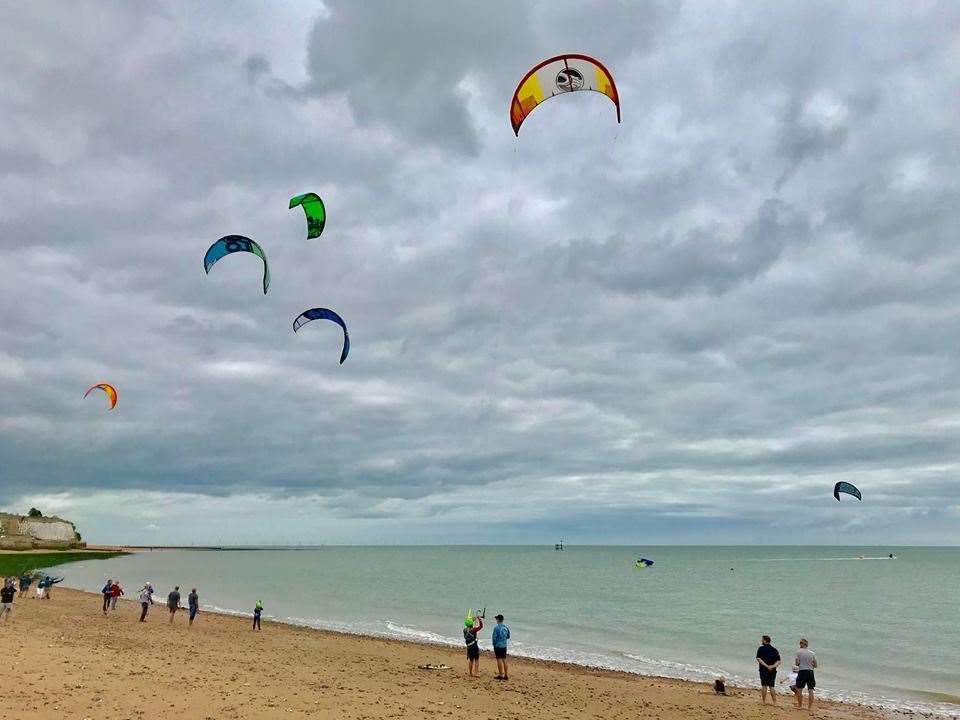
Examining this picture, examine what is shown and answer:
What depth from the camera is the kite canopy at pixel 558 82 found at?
13.0 m

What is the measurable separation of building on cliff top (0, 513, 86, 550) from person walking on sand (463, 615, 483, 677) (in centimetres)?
9664

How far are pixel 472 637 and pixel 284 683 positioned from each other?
4615 millimetres

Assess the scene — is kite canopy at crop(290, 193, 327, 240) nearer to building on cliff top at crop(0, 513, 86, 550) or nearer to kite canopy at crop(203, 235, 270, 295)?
kite canopy at crop(203, 235, 270, 295)

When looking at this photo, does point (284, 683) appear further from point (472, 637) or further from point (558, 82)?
point (558, 82)

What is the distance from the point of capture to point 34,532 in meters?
108

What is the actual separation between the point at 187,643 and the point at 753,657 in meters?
19.6

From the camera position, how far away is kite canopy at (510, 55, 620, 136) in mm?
12977

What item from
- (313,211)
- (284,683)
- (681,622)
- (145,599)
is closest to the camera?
(284,683)

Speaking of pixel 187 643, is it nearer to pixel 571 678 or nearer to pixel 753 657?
pixel 571 678

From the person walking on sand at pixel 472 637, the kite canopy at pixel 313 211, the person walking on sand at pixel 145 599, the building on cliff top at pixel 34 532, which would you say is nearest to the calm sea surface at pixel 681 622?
the person walking on sand at pixel 472 637

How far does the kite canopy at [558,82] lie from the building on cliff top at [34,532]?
4056 inches

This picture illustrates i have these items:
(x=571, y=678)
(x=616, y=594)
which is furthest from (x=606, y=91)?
(x=616, y=594)

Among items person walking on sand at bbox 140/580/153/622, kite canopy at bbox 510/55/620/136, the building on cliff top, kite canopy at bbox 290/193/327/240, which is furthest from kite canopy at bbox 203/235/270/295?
the building on cliff top

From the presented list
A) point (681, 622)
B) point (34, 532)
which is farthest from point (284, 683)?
point (34, 532)
